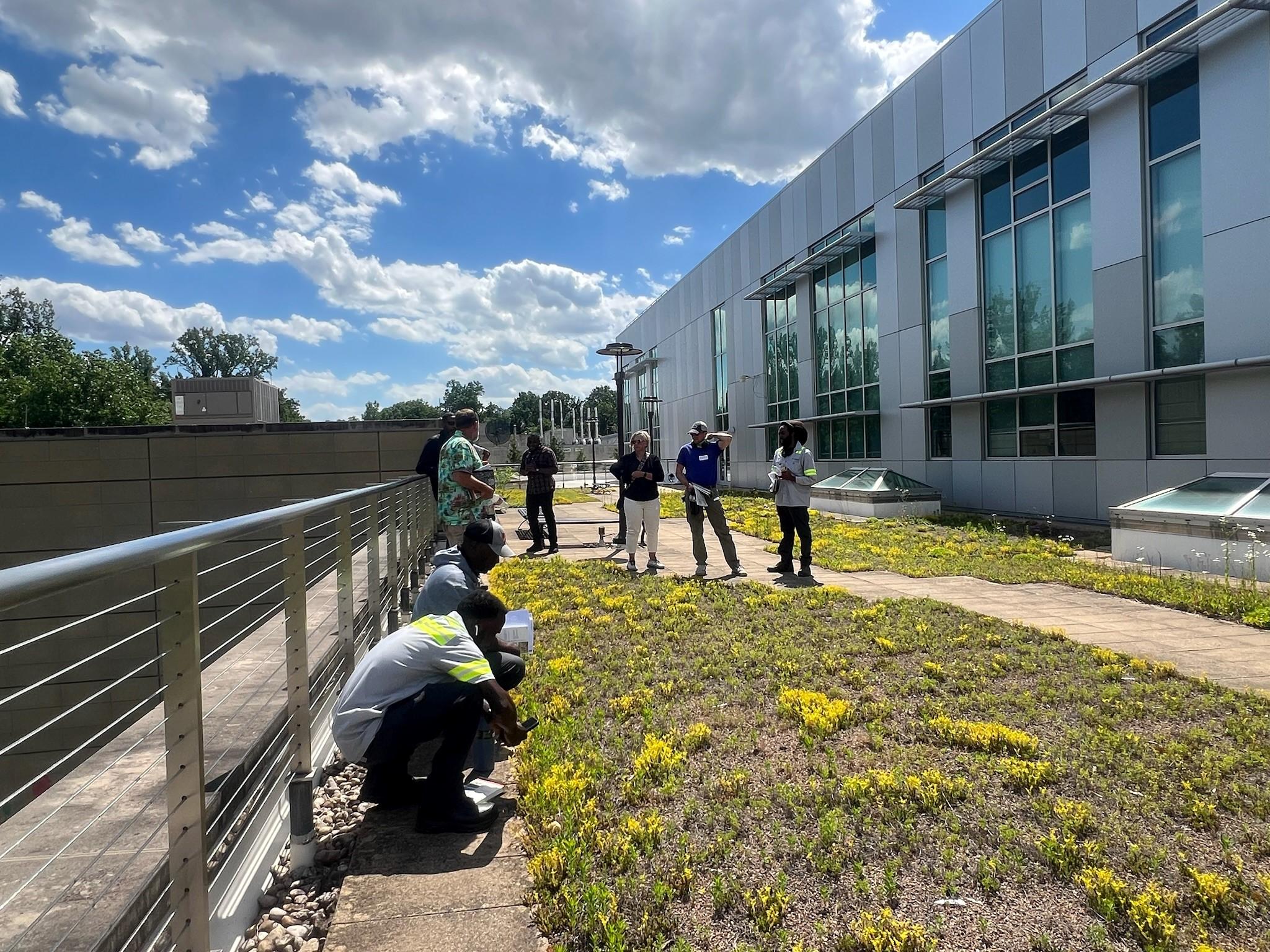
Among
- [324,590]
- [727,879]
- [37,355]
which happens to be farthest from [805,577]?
[37,355]

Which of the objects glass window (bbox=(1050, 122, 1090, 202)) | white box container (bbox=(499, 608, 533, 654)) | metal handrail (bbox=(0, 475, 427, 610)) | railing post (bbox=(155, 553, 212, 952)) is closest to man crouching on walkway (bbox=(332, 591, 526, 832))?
metal handrail (bbox=(0, 475, 427, 610))

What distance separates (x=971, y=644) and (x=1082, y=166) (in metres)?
11.8

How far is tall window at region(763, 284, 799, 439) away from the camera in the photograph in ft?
84.1

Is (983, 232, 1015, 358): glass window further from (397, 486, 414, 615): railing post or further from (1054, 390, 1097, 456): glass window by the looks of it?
(397, 486, 414, 615): railing post

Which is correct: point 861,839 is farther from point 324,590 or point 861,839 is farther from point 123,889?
point 324,590

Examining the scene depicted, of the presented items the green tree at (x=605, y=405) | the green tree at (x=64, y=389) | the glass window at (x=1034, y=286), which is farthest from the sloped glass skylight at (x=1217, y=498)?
the green tree at (x=605, y=405)

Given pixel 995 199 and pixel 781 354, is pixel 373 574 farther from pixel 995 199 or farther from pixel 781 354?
pixel 781 354

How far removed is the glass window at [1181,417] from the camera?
Result: 38.6 ft

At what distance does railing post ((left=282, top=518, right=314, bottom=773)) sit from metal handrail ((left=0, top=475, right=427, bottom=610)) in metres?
0.35

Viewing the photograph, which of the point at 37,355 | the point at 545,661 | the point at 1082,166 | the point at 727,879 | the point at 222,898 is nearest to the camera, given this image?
the point at 222,898

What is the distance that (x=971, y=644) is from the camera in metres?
5.84

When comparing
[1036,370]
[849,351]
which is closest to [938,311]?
[1036,370]

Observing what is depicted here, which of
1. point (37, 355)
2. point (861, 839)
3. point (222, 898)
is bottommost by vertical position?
point (861, 839)

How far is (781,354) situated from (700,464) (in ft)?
60.0
